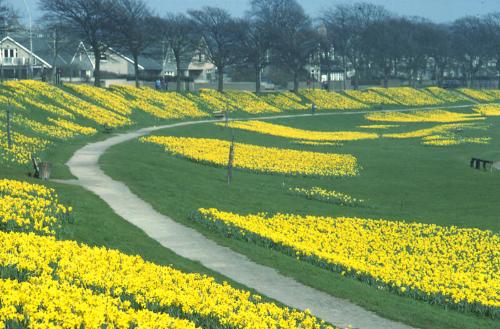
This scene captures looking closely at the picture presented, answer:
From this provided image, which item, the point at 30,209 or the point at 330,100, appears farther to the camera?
the point at 330,100

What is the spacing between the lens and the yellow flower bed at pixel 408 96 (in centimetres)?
15250

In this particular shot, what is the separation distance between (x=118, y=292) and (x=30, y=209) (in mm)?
9588

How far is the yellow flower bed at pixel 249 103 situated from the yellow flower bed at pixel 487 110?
36362mm

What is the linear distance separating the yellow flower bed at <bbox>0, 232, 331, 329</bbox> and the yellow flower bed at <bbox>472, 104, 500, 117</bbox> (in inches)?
4593

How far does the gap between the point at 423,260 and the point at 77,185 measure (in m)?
15.1

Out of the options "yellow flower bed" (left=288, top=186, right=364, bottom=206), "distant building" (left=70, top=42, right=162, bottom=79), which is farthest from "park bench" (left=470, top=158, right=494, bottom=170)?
"distant building" (left=70, top=42, right=162, bottom=79)

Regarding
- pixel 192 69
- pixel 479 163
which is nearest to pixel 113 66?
pixel 192 69

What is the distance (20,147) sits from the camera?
148ft

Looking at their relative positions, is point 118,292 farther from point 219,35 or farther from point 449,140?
point 219,35

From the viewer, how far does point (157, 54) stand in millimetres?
162500

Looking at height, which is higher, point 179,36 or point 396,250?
point 179,36

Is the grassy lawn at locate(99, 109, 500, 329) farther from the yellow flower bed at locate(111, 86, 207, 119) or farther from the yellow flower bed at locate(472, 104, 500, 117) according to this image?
the yellow flower bed at locate(472, 104, 500, 117)

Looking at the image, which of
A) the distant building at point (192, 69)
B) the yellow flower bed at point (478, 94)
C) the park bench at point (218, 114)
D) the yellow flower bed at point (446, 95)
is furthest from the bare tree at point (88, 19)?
the yellow flower bed at point (478, 94)

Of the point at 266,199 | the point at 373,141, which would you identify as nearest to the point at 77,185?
the point at 266,199
